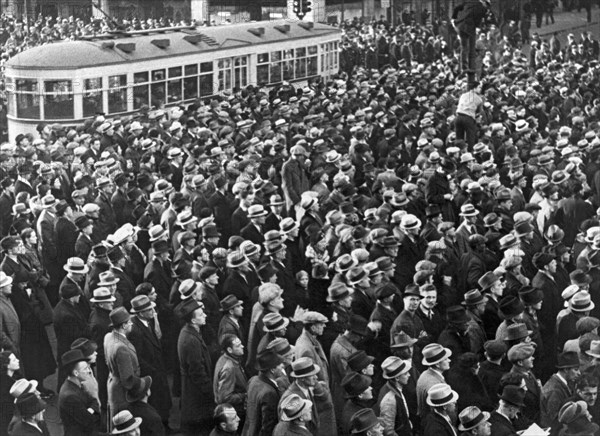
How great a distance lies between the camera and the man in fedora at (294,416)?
7.82m

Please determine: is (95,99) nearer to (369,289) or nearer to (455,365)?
(369,289)

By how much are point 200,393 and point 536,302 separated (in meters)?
3.19

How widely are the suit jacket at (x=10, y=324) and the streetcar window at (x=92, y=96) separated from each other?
11.8m

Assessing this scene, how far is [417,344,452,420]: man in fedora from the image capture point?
341 inches

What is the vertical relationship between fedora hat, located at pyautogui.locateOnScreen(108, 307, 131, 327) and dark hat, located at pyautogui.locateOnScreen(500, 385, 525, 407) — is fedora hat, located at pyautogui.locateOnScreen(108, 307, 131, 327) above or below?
above

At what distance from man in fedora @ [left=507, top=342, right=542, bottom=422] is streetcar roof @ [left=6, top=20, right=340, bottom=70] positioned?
1552 cm

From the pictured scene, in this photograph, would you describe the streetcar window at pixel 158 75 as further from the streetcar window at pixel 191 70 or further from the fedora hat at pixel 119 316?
the fedora hat at pixel 119 316

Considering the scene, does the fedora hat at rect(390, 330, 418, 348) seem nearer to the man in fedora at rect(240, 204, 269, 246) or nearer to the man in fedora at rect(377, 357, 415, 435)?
the man in fedora at rect(377, 357, 415, 435)

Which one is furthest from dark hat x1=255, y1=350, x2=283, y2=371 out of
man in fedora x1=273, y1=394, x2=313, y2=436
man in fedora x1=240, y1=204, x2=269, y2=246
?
man in fedora x1=240, y1=204, x2=269, y2=246

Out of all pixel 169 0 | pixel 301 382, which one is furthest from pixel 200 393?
pixel 169 0

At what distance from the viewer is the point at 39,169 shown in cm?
1655

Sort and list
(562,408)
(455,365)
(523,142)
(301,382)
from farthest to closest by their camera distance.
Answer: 1. (523,142)
2. (455,365)
3. (301,382)
4. (562,408)

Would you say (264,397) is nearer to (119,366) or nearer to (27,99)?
(119,366)

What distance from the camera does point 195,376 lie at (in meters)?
9.68
